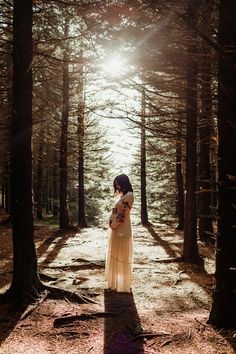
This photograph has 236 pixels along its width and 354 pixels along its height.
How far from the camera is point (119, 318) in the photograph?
5.97m

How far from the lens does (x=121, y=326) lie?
5656 millimetres

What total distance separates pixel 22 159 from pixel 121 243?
247cm

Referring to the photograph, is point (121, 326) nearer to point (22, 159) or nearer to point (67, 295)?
point (67, 295)

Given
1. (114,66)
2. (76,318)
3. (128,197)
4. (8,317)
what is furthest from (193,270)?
→ (114,66)

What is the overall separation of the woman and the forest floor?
0.41 metres

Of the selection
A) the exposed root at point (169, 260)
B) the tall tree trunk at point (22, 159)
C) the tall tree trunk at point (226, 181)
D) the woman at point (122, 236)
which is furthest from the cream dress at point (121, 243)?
the exposed root at point (169, 260)

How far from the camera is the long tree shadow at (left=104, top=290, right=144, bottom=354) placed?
4.97 m

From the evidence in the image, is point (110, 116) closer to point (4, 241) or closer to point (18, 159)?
point (18, 159)

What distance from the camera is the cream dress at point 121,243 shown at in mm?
7219

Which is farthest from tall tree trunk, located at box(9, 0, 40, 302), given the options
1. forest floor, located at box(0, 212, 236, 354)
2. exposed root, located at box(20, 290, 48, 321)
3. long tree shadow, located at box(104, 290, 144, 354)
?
long tree shadow, located at box(104, 290, 144, 354)

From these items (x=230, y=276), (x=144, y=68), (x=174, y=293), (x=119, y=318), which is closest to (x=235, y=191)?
(x=230, y=276)

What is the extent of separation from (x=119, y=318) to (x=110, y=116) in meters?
5.91

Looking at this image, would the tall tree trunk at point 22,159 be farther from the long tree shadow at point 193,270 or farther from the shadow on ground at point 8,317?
the long tree shadow at point 193,270

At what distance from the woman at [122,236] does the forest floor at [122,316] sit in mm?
409
